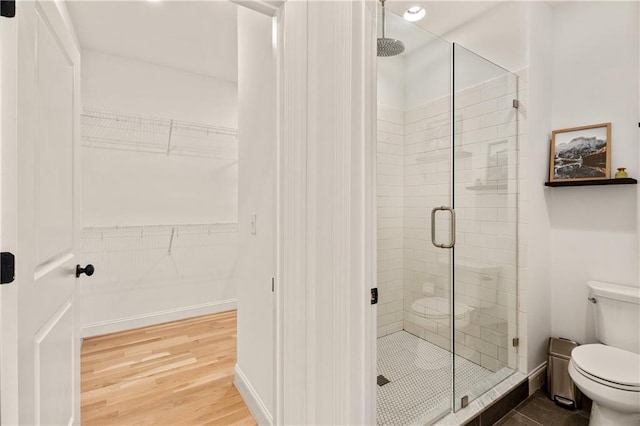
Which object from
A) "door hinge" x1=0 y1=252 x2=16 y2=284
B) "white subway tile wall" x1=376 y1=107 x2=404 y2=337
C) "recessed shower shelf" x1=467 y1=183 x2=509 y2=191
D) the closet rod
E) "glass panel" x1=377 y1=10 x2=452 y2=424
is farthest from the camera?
the closet rod

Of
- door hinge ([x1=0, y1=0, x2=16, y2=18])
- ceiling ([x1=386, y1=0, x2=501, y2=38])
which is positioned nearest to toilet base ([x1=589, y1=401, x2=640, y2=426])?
ceiling ([x1=386, y1=0, x2=501, y2=38])

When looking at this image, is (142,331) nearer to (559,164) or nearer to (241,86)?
(241,86)

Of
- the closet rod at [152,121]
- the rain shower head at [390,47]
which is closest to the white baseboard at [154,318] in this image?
the closet rod at [152,121]

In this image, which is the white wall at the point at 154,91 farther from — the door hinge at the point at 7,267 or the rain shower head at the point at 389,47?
Result: the door hinge at the point at 7,267

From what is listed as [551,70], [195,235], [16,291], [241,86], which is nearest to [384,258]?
[241,86]

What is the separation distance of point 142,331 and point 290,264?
254 cm

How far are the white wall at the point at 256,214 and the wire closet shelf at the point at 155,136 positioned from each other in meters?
1.55

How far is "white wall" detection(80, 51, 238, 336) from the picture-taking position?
282 centimetres

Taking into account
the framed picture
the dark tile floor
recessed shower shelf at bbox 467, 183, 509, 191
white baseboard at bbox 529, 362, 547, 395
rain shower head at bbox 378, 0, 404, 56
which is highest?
rain shower head at bbox 378, 0, 404, 56

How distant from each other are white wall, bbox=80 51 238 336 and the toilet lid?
3049 mm

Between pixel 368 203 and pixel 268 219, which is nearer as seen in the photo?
pixel 368 203

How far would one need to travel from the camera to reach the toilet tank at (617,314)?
1704 mm

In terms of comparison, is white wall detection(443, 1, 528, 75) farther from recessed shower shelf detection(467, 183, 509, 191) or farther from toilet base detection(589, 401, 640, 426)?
toilet base detection(589, 401, 640, 426)

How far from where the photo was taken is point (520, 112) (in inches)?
79.0
